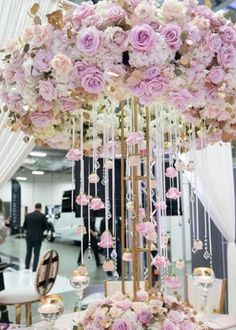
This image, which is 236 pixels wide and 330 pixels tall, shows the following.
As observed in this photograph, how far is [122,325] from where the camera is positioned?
60.3 inches

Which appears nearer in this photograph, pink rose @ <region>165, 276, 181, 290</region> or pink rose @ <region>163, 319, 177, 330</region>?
pink rose @ <region>163, 319, 177, 330</region>

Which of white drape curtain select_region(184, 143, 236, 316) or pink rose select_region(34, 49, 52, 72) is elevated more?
pink rose select_region(34, 49, 52, 72)

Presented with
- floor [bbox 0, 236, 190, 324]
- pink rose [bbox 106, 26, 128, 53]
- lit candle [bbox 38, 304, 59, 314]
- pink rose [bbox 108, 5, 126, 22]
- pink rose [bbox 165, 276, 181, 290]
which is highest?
pink rose [bbox 108, 5, 126, 22]

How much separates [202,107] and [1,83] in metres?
0.92

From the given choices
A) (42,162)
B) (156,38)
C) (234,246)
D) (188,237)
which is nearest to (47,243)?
(42,162)

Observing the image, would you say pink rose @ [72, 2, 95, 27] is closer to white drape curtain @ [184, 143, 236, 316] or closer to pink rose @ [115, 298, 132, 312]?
pink rose @ [115, 298, 132, 312]

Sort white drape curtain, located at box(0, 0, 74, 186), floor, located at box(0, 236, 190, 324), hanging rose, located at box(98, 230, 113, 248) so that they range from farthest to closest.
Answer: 1. floor, located at box(0, 236, 190, 324)
2. white drape curtain, located at box(0, 0, 74, 186)
3. hanging rose, located at box(98, 230, 113, 248)

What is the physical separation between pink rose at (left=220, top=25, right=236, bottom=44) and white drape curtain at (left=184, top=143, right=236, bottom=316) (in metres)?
2.80

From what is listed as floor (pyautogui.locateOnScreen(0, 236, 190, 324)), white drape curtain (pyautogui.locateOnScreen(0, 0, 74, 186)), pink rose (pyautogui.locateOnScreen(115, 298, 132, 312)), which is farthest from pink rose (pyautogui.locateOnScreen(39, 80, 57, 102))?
floor (pyautogui.locateOnScreen(0, 236, 190, 324))

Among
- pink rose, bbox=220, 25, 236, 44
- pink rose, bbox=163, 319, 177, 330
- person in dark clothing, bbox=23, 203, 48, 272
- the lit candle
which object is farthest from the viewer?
person in dark clothing, bbox=23, 203, 48, 272

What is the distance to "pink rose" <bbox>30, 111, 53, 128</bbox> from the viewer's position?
160cm

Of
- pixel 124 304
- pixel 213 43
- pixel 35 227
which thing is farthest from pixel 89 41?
pixel 35 227

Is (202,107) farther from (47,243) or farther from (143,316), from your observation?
(47,243)

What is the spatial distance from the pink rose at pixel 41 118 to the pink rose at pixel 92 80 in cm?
25
